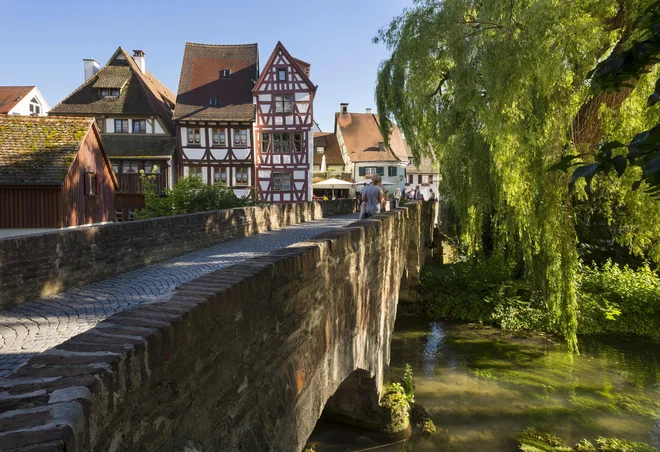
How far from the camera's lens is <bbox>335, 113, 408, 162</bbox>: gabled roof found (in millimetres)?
46844

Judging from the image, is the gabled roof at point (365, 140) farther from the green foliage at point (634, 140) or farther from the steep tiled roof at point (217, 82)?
the green foliage at point (634, 140)

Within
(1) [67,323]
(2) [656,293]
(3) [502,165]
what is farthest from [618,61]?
(2) [656,293]

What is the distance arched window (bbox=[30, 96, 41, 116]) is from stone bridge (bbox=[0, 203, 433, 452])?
1871 inches

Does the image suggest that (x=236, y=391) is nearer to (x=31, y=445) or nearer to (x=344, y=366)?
(x=31, y=445)

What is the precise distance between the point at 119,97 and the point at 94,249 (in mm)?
27224

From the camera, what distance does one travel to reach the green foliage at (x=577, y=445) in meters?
9.38

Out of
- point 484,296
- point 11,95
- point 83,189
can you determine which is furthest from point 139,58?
point 484,296

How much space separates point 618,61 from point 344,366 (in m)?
4.59

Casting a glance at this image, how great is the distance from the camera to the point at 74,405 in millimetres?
1710

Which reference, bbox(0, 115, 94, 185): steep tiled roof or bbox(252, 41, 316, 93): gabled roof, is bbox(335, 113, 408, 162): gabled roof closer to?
bbox(252, 41, 316, 93): gabled roof

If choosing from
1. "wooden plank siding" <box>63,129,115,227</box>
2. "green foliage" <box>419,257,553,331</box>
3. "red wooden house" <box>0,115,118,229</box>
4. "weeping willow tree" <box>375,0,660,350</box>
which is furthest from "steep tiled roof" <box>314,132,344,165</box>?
"weeping willow tree" <box>375,0,660,350</box>

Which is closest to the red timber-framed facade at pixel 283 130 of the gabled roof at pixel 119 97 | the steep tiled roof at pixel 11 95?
the gabled roof at pixel 119 97

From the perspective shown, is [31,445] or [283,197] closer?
[31,445]

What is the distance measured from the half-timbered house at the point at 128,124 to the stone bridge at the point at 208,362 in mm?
23784
